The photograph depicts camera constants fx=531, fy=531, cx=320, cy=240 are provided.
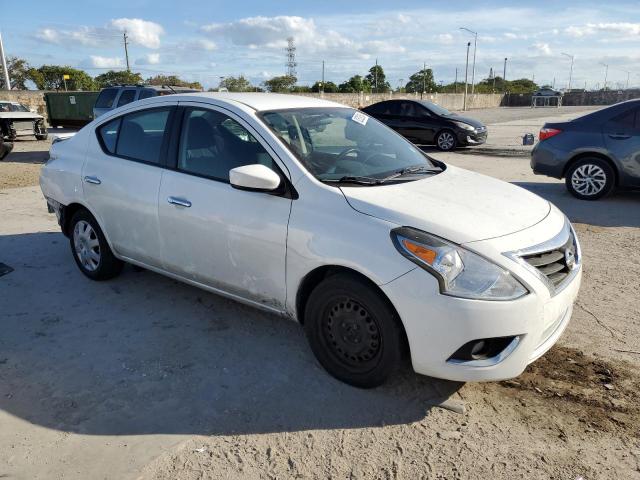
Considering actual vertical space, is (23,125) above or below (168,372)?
above

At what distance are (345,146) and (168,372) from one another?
198 cm

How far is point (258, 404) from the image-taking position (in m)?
3.12

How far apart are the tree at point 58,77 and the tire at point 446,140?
55566 millimetres

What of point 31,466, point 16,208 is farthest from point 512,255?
point 16,208

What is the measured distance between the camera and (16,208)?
26.3 ft

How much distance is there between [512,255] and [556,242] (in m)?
0.48

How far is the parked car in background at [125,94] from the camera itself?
12819 millimetres

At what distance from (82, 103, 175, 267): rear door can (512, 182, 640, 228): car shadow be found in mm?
5770

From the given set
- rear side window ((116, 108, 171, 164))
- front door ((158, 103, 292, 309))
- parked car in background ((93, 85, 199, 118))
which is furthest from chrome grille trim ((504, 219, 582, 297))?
parked car in background ((93, 85, 199, 118))

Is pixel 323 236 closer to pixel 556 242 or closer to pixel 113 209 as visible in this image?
pixel 556 242

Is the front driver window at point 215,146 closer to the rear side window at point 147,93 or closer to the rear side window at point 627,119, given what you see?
the rear side window at point 627,119

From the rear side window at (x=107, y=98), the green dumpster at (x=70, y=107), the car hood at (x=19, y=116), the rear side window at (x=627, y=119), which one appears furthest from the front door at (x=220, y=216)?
the green dumpster at (x=70, y=107)

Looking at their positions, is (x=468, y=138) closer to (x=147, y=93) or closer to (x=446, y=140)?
(x=446, y=140)

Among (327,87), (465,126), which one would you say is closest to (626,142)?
(465,126)
